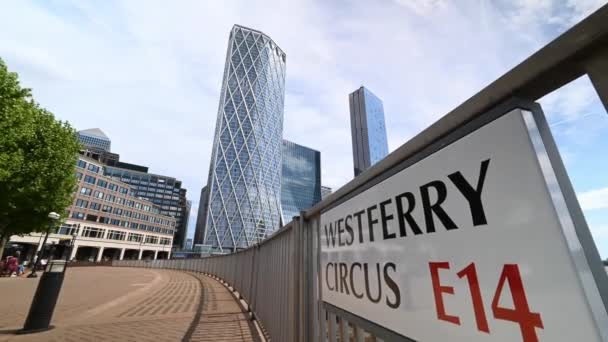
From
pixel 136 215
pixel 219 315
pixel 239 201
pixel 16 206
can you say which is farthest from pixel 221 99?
pixel 219 315

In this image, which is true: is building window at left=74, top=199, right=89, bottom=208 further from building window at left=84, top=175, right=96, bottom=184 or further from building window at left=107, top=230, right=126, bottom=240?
building window at left=107, top=230, right=126, bottom=240

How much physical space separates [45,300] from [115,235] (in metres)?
69.3

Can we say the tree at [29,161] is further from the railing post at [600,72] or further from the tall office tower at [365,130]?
the tall office tower at [365,130]

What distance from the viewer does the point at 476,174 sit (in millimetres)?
821

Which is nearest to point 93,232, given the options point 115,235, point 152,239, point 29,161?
point 115,235

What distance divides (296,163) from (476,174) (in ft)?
386

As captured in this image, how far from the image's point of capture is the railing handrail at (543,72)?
1.99ft

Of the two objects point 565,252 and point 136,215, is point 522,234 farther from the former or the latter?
point 136,215

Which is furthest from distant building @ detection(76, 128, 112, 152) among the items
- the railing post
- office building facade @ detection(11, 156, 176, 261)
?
the railing post

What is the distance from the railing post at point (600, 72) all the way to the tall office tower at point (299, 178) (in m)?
107

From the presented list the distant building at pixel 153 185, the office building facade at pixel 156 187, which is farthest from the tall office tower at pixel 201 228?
the office building facade at pixel 156 187

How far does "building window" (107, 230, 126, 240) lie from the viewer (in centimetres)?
5867

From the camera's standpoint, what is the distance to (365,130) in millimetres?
84062

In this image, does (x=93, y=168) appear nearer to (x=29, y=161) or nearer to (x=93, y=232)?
(x=93, y=232)
